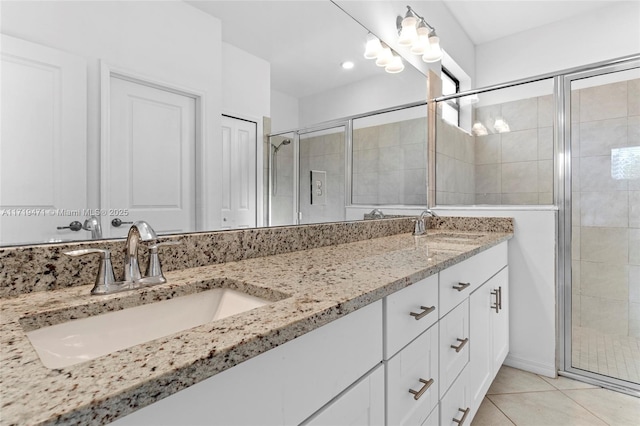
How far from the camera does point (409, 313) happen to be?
89 cm

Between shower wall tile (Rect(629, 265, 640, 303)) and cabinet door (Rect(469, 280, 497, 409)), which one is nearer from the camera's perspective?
cabinet door (Rect(469, 280, 497, 409))

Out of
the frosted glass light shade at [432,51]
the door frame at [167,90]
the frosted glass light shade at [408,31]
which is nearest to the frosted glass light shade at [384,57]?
the frosted glass light shade at [408,31]

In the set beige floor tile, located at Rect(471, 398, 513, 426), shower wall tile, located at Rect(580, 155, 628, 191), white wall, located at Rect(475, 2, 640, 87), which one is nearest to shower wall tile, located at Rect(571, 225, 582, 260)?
shower wall tile, located at Rect(580, 155, 628, 191)

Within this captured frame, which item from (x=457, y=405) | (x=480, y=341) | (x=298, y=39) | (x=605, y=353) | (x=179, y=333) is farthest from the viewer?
(x=605, y=353)

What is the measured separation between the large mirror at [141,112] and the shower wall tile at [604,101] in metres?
1.71

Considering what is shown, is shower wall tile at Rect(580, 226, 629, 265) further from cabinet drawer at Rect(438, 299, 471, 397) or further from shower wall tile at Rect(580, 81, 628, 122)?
cabinet drawer at Rect(438, 299, 471, 397)

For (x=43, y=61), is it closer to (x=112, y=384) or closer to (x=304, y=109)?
(x=112, y=384)

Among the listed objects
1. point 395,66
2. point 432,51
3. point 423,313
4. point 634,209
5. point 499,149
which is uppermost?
point 432,51

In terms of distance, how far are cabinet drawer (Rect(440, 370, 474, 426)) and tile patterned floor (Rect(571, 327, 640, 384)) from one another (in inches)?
41.4

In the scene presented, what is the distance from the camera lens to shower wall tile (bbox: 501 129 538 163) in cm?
216

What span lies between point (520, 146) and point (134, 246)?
231 cm

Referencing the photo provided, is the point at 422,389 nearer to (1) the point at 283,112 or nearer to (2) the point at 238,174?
(2) the point at 238,174

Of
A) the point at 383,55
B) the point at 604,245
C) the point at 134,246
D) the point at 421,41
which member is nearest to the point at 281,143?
the point at 134,246

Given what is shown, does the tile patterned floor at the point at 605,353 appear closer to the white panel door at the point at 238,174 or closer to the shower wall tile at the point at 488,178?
the shower wall tile at the point at 488,178
